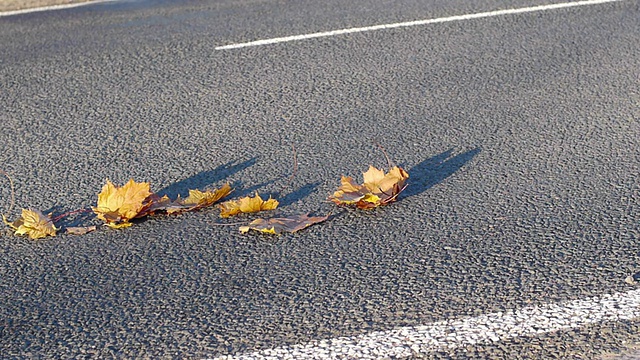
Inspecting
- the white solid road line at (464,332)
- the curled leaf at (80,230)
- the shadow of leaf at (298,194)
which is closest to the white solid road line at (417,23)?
the shadow of leaf at (298,194)

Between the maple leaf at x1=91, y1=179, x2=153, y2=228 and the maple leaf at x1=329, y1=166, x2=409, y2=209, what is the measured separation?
29.6 inches

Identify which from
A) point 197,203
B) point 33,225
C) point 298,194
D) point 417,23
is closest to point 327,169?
point 298,194

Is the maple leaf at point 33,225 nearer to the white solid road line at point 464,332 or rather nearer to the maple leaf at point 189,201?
the maple leaf at point 189,201

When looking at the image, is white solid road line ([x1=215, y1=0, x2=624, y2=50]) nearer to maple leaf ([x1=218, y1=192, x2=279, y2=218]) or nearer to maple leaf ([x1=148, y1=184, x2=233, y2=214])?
maple leaf ([x1=148, y1=184, x2=233, y2=214])

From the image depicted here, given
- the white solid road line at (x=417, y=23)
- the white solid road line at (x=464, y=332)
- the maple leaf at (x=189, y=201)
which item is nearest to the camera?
the white solid road line at (x=464, y=332)

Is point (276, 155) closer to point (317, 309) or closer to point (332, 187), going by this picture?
point (332, 187)

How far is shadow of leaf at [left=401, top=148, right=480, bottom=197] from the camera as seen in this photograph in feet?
11.6

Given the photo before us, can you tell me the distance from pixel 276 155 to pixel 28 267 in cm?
128

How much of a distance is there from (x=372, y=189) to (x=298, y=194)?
31cm

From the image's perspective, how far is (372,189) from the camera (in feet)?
Result: 11.4

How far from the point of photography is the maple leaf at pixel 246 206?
11.1 ft

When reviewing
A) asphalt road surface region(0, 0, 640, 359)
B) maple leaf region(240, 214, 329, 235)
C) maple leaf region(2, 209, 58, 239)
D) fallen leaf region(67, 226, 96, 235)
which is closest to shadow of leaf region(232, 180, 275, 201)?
asphalt road surface region(0, 0, 640, 359)

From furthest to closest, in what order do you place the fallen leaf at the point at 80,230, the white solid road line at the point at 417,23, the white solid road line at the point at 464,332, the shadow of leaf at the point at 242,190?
the white solid road line at the point at 417,23 < the shadow of leaf at the point at 242,190 < the fallen leaf at the point at 80,230 < the white solid road line at the point at 464,332

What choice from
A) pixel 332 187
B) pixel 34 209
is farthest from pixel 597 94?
pixel 34 209
